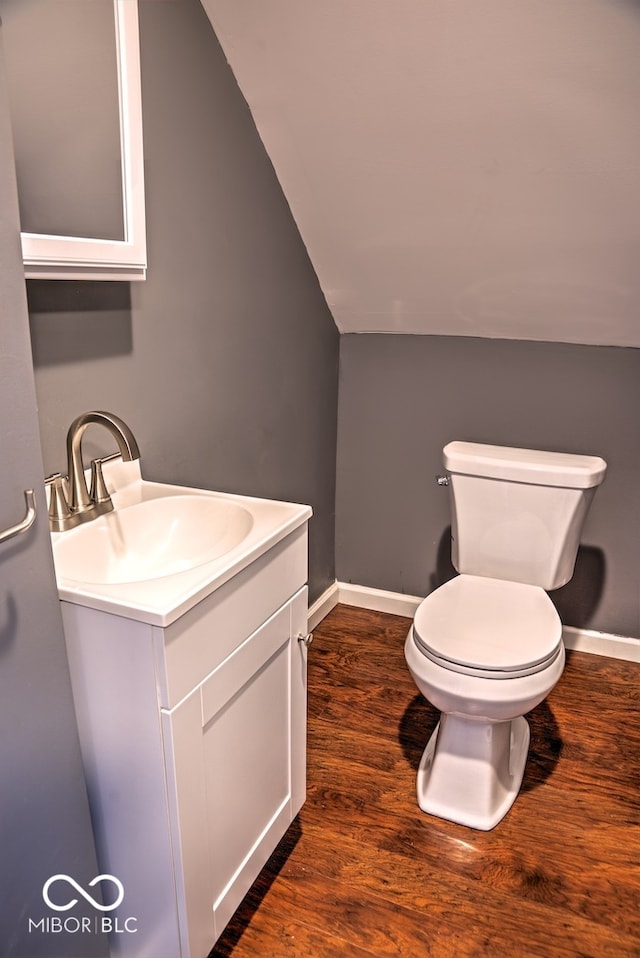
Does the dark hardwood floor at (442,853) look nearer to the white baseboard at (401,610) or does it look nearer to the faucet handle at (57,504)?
the white baseboard at (401,610)

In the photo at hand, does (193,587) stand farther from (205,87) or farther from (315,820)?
(205,87)

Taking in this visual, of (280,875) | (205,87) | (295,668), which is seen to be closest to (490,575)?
(295,668)

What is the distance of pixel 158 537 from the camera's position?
145 cm

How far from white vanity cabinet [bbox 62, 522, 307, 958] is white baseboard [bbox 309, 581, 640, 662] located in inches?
46.4

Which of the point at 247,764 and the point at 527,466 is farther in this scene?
the point at 527,466

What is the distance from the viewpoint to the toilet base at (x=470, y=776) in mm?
1749

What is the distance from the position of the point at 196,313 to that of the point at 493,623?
109 cm

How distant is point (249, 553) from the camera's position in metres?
1.20

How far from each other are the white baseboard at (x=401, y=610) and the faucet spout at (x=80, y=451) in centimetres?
136

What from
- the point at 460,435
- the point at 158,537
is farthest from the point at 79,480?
the point at 460,435

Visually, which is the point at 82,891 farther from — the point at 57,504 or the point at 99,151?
the point at 99,151

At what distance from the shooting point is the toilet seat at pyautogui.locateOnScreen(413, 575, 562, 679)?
5.41ft

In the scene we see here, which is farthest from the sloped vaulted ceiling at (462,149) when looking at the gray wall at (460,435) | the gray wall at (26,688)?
the gray wall at (26,688)

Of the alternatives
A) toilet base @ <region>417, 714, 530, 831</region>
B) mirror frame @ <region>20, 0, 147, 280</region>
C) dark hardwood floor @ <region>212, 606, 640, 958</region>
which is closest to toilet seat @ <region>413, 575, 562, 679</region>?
toilet base @ <region>417, 714, 530, 831</region>
